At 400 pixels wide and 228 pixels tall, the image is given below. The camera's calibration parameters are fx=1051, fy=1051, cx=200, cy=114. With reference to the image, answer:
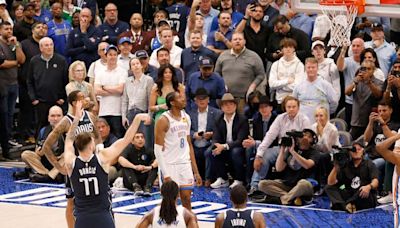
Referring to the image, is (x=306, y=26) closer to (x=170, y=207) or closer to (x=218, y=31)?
(x=218, y=31)

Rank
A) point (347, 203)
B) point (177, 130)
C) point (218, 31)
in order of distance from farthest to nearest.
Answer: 1. point (218, 31)
2. point (347, 203)
3. point (177, 130)

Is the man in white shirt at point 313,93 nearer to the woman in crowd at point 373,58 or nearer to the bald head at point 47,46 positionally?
the woman in crowd at point 373,58

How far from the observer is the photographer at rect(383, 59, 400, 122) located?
16.0m

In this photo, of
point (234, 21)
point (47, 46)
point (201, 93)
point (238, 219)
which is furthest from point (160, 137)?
point (234, 21)

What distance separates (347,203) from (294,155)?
1158mm

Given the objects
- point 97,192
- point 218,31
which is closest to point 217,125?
point 218,31

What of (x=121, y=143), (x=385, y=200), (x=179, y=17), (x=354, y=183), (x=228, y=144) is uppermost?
(x=179, y=17)

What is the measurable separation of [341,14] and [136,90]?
15.0ft

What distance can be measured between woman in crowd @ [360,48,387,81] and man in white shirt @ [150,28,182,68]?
347cm

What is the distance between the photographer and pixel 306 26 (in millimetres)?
18578

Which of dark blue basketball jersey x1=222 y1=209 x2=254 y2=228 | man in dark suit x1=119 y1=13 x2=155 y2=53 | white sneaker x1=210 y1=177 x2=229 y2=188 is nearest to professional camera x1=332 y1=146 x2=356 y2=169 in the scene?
white sneaker x1=210 y1=177 x2=229 y2=188

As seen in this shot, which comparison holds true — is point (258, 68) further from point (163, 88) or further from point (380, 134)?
point (380, 134)

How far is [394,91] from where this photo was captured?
1616cm

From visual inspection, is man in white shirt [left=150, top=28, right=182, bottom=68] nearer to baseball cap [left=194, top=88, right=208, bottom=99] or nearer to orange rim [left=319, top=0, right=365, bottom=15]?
baseball cap [left=194, top=88, right=208, bottom=99]
